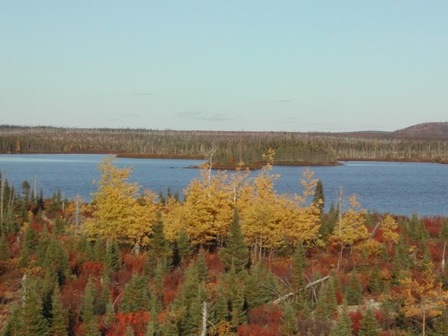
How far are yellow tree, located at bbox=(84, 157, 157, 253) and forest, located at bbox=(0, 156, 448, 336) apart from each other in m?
0.08

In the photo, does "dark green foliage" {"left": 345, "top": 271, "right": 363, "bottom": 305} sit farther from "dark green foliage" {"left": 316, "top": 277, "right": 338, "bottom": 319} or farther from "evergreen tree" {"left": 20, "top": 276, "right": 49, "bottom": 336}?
"evergreen tree" {"left": 20, "top": 276, "right": 49, "bottom": 336}

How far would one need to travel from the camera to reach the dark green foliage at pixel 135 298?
2945cm

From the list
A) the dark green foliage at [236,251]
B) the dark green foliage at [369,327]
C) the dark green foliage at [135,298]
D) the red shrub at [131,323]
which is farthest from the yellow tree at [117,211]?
the dark green foliage at [369,327]

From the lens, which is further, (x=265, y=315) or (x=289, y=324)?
(x=265, y=315)

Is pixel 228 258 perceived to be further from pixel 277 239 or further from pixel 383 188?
pixel 383 188

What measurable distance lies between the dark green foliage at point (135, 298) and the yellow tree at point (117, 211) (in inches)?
457

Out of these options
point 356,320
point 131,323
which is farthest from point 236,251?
point 131,323

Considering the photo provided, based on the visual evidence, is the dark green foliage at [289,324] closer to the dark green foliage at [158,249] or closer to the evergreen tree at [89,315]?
the evergreen tree at [89,315]

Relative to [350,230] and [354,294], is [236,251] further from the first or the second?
[350,230]

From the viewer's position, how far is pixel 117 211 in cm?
4181

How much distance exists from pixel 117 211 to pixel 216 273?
8.18 metres

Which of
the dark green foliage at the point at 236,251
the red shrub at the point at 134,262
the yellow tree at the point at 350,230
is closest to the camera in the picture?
the dark green foliage at the point at 236,251

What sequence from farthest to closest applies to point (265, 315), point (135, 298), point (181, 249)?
point (181, 249) < point (265, 315) < point (135, 298)

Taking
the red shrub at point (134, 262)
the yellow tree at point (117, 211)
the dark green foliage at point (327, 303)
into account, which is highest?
the yellow tree at point (117, 211)
